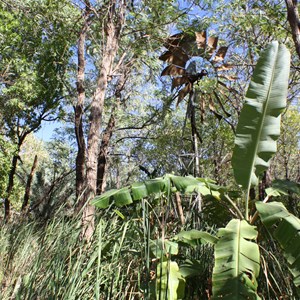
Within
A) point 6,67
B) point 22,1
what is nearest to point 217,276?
point 22,1

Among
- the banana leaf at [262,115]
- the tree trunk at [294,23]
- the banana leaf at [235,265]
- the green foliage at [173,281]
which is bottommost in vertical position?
the green foliage at [173,281]

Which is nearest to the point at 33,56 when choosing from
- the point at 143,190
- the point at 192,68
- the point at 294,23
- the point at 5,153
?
the point at 5,153

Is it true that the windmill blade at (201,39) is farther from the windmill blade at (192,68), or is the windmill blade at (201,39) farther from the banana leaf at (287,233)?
the banana leaf at (287,233)

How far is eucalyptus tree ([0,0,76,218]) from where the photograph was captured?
851 centimetres

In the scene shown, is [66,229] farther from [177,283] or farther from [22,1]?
[22,1]

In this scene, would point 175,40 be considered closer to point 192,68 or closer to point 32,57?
point 192,68

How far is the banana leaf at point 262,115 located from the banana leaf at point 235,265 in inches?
27.2

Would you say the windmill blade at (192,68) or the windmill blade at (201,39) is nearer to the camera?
the windmill blade at (201,39)

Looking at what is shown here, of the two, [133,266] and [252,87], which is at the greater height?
[252,87]

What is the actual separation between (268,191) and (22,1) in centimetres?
749

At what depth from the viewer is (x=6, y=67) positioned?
9.76 metres

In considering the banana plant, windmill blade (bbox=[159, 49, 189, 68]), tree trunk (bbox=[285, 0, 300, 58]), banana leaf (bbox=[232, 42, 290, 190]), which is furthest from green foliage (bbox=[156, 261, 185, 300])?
windmill blade (bbox=[159, 49, 189, 68])

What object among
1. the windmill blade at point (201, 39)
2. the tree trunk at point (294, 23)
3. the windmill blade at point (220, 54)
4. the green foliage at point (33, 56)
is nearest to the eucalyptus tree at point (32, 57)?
the green foliage at point (33, 56)

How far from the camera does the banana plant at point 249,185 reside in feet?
9.40
